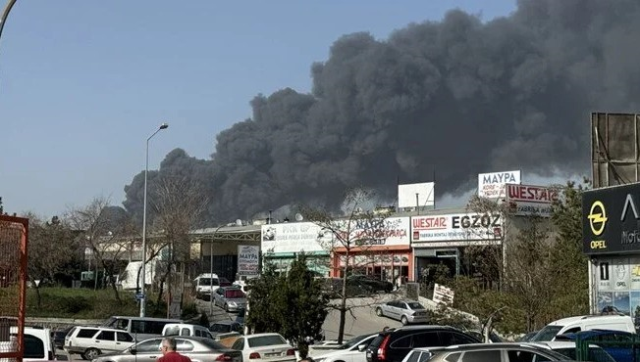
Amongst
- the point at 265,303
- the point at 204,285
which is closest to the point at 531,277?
the point at 265,303

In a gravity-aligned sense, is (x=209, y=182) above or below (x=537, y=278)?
above

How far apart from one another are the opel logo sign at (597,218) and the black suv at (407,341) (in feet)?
29.0

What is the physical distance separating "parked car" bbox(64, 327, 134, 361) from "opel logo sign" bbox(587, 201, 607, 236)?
727 inches

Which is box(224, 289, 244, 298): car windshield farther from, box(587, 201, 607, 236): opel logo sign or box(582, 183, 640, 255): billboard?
box(587, 201, 607, 236): opel logo sign

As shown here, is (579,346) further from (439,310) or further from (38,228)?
(38,228)

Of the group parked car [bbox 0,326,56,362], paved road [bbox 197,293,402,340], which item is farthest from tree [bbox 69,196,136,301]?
parked car [bbox 0,326,56,362]

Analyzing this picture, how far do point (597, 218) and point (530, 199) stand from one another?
30.3 m

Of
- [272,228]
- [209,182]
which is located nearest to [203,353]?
[272,228]

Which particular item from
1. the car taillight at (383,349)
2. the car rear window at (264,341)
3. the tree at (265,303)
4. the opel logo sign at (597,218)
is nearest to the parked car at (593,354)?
the car taillight at (383,349)

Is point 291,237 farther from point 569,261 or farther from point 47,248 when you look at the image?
point 569,261

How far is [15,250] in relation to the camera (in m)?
11.4

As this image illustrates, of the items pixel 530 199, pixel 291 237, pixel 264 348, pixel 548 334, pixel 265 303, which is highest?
pixel 530 199

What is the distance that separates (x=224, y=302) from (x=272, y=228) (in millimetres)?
19192

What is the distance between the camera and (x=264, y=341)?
29922mm
